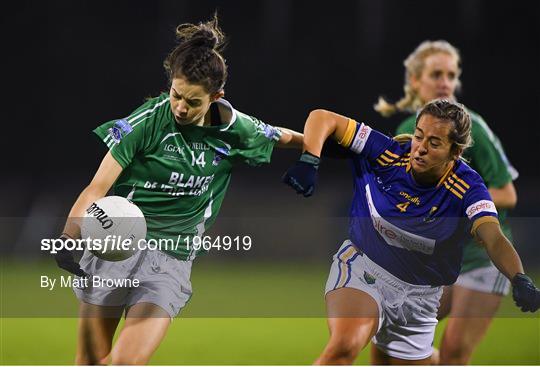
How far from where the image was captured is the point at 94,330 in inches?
179

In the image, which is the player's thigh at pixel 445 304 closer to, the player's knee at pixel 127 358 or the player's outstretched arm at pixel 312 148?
the player's outstretched arm at pixel 312 148

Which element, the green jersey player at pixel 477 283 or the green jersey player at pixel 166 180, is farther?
the green jersey player at pixel 477 283

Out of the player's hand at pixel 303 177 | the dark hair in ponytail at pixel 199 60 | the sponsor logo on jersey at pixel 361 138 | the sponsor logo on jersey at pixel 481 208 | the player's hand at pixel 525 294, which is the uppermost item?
the dark hair in ponytail at pixel 199 60

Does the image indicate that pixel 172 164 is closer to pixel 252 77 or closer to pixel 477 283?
pixel 477 283

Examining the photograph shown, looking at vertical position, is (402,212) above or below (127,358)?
above

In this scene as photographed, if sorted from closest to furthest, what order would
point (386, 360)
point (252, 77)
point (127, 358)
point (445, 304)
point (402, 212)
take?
1. point (127, 358)
2. point (402, 212)
3. point (386, 360)
4. point (445, 304)
5. point (252, 77)

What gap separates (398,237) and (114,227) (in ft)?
4.55

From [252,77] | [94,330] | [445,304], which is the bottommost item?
[94,330]

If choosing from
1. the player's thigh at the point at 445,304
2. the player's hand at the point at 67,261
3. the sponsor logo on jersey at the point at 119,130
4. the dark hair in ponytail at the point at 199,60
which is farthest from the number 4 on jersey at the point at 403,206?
the player's hand at the point at 67,261

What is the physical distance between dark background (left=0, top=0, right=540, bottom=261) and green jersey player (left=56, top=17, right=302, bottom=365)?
5385mm

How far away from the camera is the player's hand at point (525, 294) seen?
421cm

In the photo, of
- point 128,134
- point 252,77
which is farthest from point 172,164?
point 252,77

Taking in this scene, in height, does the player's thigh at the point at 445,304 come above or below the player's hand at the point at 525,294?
below

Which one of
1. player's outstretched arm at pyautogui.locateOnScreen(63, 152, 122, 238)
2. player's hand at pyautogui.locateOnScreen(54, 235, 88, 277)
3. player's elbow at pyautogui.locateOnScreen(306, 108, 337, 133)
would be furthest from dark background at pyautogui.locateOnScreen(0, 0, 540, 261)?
player's outstretched arm at pyautogui.locateOnScreen(63, 152, 122, 238)
